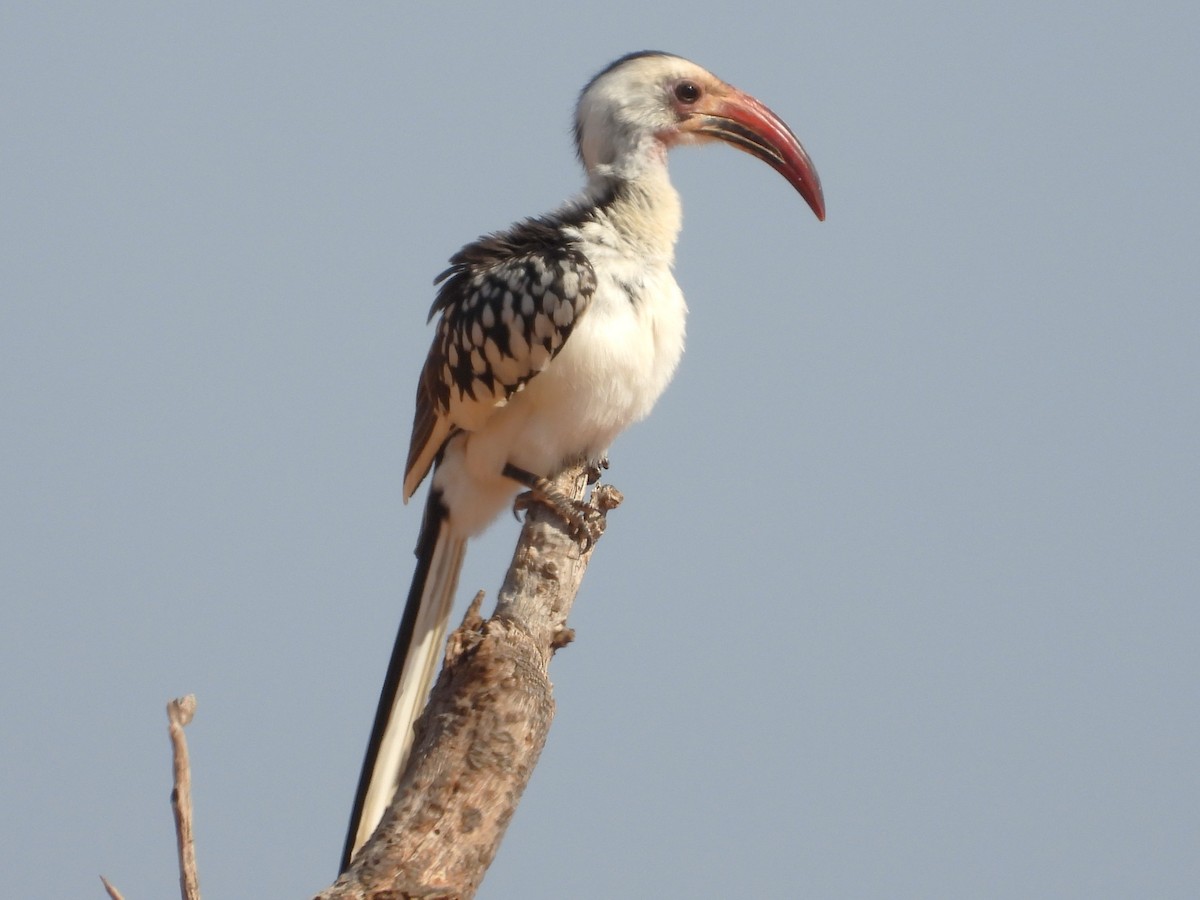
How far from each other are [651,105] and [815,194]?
2.01ft

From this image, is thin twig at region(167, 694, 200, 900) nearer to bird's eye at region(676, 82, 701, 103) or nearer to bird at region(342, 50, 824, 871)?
bird at region(342, 50, 824, 871)

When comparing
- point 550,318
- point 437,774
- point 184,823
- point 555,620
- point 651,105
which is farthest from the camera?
point 651,105

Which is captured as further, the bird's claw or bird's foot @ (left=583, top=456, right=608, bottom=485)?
bird's foot @ (left=583, top=456, right=608, bottom=485)

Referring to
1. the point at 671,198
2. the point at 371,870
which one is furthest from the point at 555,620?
the point at 671,198

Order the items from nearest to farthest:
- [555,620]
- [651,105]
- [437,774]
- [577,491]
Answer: [437,774] → [555,620] → [577,491] → [651,105]

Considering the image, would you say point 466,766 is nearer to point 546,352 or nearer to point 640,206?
point 546,352

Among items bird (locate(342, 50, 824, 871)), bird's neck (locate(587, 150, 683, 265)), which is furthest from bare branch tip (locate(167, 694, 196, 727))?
bird's neck (locate(587, 150, 683, 265))

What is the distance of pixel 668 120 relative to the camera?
4.40m

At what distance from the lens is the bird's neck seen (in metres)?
4.09

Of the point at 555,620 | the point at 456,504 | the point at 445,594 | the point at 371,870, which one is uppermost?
the point at 456,504

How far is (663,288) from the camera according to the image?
4027mm

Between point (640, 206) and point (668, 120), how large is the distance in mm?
414

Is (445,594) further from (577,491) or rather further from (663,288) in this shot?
(663,288)

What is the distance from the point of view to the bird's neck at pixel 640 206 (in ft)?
13.4
